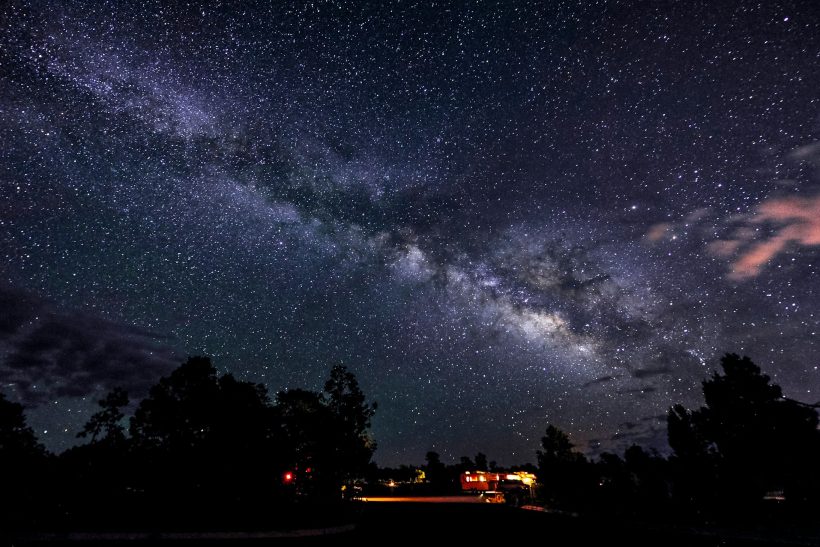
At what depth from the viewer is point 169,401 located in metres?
36.7

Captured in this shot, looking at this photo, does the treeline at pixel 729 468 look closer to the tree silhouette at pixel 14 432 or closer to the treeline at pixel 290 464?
the treeline at pixel 290 464

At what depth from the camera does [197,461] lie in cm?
3200

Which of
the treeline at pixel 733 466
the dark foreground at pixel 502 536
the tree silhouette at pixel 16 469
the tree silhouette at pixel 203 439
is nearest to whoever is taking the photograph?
the dark foreground at pixel 502 536

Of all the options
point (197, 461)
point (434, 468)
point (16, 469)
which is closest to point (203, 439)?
point (197, 461)

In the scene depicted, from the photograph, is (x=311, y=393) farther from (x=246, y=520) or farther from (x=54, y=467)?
(x=246, y=520)

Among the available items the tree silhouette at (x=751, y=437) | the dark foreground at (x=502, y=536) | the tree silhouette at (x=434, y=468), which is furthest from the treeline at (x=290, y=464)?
the tree silhouette at (x=434, y=468)

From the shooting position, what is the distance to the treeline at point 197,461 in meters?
24.3

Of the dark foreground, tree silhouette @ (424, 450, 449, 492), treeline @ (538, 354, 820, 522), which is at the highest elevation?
tree silhouette @ (424, 450, 449, 492)

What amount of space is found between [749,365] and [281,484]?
36.5m

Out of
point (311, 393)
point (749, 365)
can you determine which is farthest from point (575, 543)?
point (311, 393)

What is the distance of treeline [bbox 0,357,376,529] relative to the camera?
2430cm

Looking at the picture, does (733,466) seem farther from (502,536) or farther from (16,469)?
(16,469)

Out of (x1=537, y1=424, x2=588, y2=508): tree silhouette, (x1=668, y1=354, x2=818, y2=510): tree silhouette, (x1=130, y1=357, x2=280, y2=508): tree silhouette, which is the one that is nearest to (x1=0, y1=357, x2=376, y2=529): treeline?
(x1=130, y1=357, x2=280, y2=508): tree silhouette

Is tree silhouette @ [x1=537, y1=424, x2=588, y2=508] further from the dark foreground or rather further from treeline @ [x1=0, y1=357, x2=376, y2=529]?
treeline @ [x1=0, y1=357, x2=376, y2=529]
